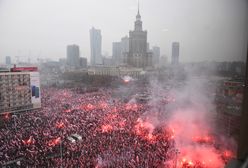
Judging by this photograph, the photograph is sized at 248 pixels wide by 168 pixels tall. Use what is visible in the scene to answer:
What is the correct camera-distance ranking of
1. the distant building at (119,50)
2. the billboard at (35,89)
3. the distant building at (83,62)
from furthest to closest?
the distant building at (83,62)
the distant building at (119,50)
the billboard at (35,89)

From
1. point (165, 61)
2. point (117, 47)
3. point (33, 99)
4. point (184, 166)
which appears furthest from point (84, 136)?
point (117, 47)

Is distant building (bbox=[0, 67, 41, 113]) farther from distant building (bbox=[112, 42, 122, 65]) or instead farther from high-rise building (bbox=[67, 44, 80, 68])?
distant building (bbox=[112, 42, 122, 65])

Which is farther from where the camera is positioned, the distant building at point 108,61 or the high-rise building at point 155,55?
the distant building at point 108,61

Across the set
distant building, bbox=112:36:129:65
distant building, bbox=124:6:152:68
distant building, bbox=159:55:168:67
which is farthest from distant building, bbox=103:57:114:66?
distant building, bbox=159:55:168:67

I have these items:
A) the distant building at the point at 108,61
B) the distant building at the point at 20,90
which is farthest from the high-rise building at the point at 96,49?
the distant building at the point at 20,90

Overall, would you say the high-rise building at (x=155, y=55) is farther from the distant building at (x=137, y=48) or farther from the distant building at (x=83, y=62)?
the distant building at (x=83, y=62)

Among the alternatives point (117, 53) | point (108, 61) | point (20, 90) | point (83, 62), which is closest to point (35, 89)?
point (20, 90)
